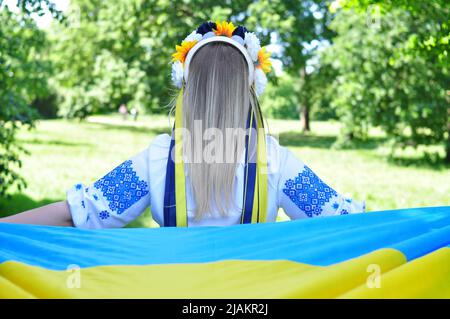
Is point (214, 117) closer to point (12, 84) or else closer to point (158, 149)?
point (158, 149)

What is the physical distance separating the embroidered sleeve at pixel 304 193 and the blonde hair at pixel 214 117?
226 millimetres

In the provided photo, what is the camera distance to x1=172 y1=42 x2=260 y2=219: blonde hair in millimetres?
2639

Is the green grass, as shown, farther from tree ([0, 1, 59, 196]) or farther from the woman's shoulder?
the woman's shoulder

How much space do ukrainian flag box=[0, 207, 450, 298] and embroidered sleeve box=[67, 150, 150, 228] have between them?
135mm

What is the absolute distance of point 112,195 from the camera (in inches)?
107

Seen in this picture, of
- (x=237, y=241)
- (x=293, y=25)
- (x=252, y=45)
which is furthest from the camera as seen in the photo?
(x=293, y=25)

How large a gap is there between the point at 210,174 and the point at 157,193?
259mm

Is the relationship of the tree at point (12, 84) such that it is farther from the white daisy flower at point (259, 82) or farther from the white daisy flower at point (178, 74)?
the white daisy flower at point (259, 82)

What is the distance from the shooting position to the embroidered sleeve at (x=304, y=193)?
9.02 feet

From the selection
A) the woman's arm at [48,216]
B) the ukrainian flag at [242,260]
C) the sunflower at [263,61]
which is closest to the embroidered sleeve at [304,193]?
the ukrainian flag at [242,260]

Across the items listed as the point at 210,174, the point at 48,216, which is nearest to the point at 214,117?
the point at 210,174

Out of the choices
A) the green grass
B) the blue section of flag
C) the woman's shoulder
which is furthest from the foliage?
the blue section of flag

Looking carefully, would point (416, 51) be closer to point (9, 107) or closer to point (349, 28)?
point (9, 107)

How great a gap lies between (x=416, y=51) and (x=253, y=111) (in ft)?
15.3
